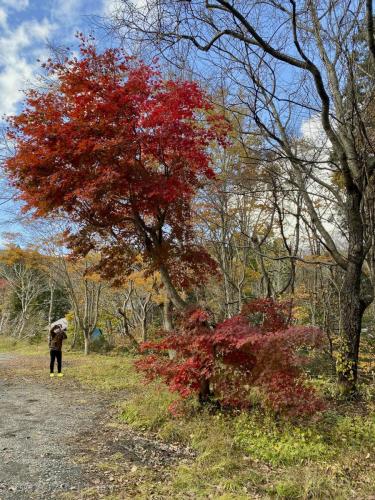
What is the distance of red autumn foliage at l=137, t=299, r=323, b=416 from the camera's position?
5078mm

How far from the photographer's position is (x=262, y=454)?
4699 millimetres

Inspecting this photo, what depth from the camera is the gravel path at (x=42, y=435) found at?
403 centimetres

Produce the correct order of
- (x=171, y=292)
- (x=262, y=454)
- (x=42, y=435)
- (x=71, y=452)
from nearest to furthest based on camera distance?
(x=262, y=454) < (x=71, y=452) < (x=42, y=435) < (x=171, y=292)

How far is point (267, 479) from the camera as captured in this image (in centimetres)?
410

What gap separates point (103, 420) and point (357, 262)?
5082mm

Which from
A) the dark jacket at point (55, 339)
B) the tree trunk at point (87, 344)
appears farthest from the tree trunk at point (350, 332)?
the tree trunk at point (87, 344)

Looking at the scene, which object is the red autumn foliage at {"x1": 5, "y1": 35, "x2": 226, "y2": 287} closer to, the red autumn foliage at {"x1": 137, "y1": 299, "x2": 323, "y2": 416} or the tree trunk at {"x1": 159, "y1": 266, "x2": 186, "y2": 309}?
the tree trunk at {"x1": 159, "y1": 266, "x2": 186, "y2": 309}

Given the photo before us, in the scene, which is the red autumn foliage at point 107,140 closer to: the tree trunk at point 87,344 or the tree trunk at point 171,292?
the tree trunk at point 171,292

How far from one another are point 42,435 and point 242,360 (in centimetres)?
308

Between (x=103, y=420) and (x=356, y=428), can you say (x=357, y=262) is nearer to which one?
(x=356, y=428)

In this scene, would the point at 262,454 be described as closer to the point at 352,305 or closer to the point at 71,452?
the point at 71,452

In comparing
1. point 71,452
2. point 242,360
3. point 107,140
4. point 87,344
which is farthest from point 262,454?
point 87,344

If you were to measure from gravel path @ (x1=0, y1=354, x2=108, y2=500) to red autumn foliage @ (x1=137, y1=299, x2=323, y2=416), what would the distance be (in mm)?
1597

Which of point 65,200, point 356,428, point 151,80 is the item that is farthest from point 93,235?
point 356,428
